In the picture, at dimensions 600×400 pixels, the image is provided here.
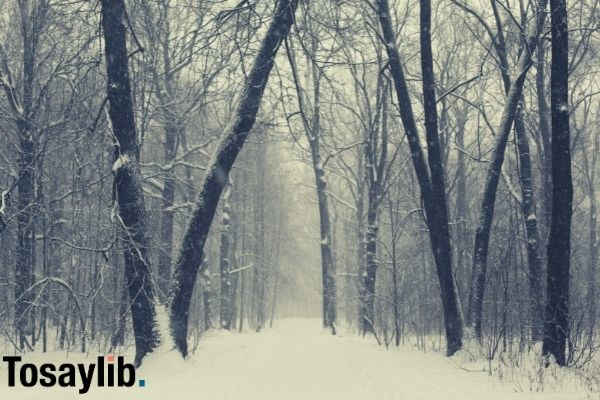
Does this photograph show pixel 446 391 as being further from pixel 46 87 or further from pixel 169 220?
pixel 169 220

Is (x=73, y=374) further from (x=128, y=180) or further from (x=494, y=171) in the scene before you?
(x=494, y=171)

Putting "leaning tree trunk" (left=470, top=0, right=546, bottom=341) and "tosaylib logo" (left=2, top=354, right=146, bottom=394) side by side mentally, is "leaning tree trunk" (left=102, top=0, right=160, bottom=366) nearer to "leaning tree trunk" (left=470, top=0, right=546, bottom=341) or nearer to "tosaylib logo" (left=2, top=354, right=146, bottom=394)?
"tosaylib logo" (left=2, top=354, right=146, bottom=394)

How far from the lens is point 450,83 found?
2122 centimetres

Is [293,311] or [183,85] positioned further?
[293,311]

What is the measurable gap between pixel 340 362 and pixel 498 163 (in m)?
5.08

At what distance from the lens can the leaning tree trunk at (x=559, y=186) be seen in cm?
842

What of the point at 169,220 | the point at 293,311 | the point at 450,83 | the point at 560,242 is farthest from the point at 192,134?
the point at 293,311

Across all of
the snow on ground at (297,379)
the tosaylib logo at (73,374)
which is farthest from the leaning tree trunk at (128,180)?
the snow on ground at (297,379)

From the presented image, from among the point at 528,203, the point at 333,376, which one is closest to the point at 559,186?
the point at 528,203

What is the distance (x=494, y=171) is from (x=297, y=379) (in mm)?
6033

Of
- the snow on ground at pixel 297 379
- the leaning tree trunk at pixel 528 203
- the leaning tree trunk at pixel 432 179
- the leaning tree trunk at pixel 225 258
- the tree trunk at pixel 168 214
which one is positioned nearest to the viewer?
the snow on ground at pixel 297 379

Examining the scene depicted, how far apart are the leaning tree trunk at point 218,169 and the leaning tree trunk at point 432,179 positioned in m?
2.79

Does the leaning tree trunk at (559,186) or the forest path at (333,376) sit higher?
the leaning tree trunk at (559,186)

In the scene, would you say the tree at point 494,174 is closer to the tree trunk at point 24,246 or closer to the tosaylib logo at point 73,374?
the tosaylib logo at point 73,374
